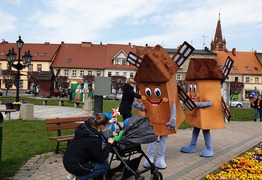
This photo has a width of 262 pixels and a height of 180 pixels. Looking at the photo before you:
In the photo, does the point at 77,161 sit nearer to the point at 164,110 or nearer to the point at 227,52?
the point at 164,110

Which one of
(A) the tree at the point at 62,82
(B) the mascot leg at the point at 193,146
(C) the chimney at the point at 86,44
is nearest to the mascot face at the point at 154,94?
(B) the mascot leg at the point at 193,146

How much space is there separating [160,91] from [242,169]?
239cm

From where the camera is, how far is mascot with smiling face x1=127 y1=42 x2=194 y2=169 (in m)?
5.70

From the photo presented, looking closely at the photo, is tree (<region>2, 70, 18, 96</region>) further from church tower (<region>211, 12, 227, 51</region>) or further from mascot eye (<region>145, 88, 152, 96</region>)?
church tower (<region>211, 12, 227, 51</region>)

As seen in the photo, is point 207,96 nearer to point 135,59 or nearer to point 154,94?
point 154,94

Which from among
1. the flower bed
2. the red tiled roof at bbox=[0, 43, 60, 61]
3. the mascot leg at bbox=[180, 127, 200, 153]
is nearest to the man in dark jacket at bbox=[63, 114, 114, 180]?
the flower bed

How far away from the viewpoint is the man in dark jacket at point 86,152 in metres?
3.94

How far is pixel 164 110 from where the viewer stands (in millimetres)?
5914

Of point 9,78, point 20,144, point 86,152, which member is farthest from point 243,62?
point 86,152

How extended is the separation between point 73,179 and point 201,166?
9.53 ft

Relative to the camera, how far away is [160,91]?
19.2ft

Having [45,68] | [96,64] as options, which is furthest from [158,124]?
[45,68]

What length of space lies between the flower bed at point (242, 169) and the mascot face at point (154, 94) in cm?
173

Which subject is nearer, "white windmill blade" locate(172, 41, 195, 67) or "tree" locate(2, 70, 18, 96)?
"white windmill blade" locate(172, 41, 195, 67)
